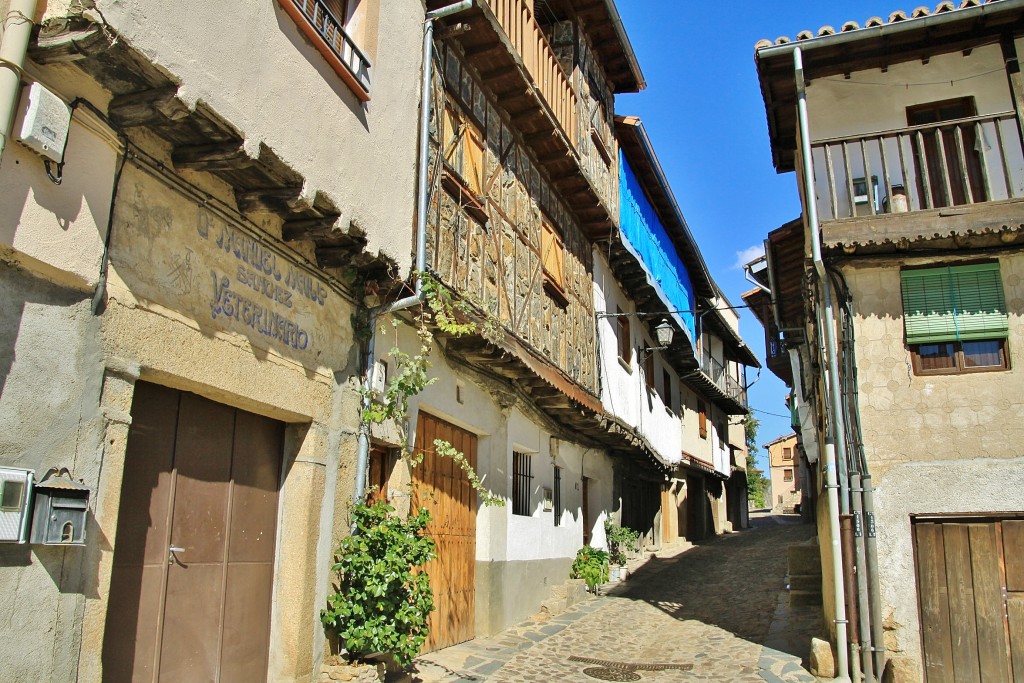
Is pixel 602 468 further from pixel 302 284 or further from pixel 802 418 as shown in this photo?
pixel 302 284

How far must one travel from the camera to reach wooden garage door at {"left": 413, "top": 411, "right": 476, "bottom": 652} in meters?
8.02

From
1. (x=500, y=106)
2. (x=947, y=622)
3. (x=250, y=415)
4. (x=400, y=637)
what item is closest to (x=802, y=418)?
(x=947, y=622)

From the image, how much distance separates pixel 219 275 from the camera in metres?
5.04

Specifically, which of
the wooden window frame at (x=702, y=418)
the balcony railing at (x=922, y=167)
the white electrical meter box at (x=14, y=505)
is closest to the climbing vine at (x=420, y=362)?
the white electrical meter box at (x=14, y=505)

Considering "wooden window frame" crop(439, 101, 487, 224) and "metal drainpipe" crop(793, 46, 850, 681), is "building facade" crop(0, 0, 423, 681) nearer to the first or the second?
"wooden window frame" crop(439, 101, 487, 224)

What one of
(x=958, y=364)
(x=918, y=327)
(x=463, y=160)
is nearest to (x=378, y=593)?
(x=463, y=160)

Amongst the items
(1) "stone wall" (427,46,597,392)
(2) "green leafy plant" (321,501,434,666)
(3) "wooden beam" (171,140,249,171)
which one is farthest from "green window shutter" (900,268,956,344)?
(3) "wooden beam" (171,140,249,171)

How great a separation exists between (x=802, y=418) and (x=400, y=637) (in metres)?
8.54

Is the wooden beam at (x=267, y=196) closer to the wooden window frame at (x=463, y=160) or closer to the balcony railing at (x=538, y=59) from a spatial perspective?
the wooden window frame at (x=463, y=160)

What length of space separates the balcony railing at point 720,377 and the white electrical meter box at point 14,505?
1965cm

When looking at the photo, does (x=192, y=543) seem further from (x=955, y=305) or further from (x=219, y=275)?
(x=955, y=305)

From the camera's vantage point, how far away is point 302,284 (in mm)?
5945

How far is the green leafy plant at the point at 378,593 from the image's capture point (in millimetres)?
5828

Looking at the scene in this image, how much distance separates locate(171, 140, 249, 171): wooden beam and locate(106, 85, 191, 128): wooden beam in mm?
354
